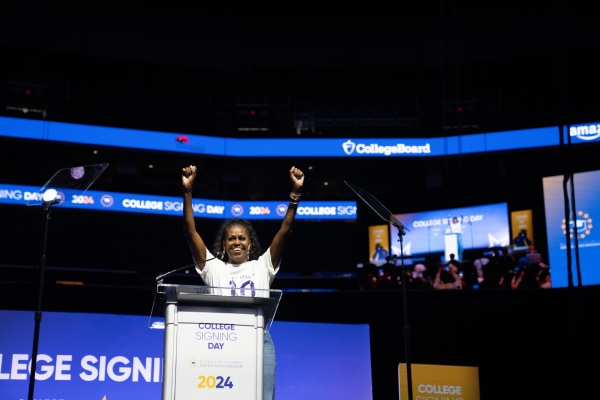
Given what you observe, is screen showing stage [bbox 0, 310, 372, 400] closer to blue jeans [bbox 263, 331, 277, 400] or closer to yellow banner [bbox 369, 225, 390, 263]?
blue jeans [bbox 263, 331, 277, 400]

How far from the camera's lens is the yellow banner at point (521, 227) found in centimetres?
1173

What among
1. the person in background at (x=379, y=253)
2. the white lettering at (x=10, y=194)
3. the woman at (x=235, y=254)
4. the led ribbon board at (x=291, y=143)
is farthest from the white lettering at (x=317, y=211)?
the woman at (x=235, y=254)

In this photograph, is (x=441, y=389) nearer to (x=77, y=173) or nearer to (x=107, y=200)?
(x=77, y=173)

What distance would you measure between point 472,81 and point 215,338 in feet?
49.7

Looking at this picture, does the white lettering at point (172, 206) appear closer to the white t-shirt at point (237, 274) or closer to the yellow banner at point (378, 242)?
the yellow banner at point (378, 242)

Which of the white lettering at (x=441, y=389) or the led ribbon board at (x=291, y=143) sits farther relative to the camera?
the led ribbon board at (x=291, y=143)

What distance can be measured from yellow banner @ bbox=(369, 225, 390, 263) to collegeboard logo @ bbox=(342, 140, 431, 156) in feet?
A: 7.08

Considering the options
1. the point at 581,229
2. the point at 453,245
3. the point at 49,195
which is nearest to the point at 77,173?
the point at 49,195

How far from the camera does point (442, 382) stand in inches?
180

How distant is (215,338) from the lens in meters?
2.30

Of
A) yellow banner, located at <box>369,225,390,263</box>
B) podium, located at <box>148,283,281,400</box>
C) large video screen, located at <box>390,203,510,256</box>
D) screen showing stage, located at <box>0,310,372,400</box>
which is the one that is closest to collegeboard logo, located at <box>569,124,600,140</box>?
large video screen, located at <box>390,203,510,256</box>

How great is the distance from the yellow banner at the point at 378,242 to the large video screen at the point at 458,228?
26cm

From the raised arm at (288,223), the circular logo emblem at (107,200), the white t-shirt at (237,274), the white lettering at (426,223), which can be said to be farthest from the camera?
the circular logo emblem at (107,200)

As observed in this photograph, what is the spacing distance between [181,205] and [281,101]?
3.58 metres
